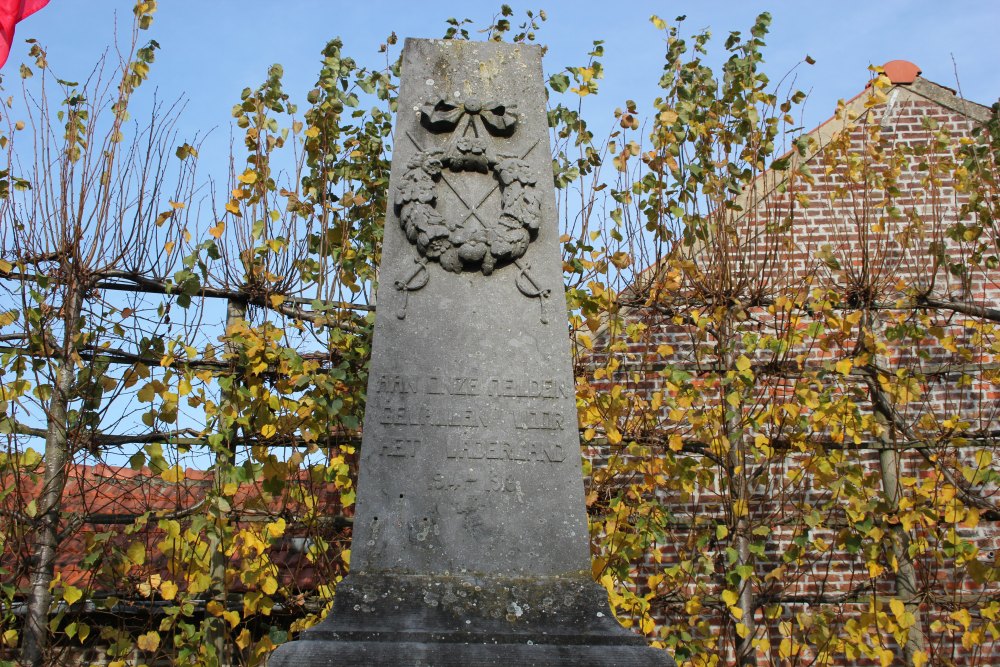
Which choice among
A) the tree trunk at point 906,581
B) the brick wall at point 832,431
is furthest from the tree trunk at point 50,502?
the tree trunk at point 906,581

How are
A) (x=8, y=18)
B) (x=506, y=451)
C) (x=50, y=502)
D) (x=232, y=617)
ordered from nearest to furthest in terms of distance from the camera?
(x=506, y=451), (x=232, y=617), (x=50, y=502), (x=8, y=18)

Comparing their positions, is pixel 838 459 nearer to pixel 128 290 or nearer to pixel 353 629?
pixel 353 629

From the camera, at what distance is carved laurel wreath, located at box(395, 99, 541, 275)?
137 inches

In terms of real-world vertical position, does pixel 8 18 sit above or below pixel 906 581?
above

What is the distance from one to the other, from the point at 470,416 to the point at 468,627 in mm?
747

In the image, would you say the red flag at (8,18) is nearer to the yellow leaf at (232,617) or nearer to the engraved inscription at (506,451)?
the yellow leaf at (232,617)

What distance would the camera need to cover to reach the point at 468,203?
363cm

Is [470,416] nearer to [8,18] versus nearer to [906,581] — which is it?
[906,581]

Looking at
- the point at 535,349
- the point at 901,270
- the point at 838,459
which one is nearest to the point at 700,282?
the point at 838,459

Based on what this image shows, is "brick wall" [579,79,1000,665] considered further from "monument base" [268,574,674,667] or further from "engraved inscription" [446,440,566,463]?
"monument base" [268,574,674,667]

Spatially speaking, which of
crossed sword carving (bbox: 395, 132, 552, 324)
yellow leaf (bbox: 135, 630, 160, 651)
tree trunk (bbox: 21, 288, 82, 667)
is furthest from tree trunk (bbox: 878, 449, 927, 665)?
tree trunk (bbox: 21, 288, 82, 667)

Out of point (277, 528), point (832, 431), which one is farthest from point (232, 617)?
point (832, 431)

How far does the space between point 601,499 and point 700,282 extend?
65.5 inches

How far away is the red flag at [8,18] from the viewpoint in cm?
546
